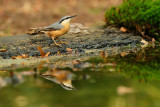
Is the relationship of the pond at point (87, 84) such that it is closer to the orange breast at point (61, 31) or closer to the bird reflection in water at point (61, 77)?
the bird reflection in water at point (61, 77)

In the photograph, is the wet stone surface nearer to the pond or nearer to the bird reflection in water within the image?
the pond

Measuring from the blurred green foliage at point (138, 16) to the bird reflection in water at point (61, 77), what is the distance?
2898mm

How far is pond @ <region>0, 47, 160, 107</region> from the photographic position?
114 inches

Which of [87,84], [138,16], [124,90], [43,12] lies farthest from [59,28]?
[43,12]

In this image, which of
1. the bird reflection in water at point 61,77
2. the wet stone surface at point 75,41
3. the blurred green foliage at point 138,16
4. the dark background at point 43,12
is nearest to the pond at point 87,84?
the bird reflection in water at point 61,77

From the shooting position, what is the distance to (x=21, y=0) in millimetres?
12117

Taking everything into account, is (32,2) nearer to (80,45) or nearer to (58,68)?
(80,45)

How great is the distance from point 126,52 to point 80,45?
968 millimetres

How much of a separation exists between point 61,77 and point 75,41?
2440 mm

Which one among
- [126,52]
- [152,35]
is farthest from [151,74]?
[152,35]

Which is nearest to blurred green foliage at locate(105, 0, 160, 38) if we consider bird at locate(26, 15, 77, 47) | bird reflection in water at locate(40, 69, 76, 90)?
bird at locate(26, 15, 77, 47)

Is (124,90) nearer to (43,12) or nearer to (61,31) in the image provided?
(61,31)

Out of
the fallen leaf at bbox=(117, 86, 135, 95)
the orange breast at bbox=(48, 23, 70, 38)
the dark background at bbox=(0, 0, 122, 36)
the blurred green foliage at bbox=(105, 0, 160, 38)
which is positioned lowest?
the fallen leaf at bbox=(117, 86, 135, 95)

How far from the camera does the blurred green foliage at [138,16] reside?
6480mm
